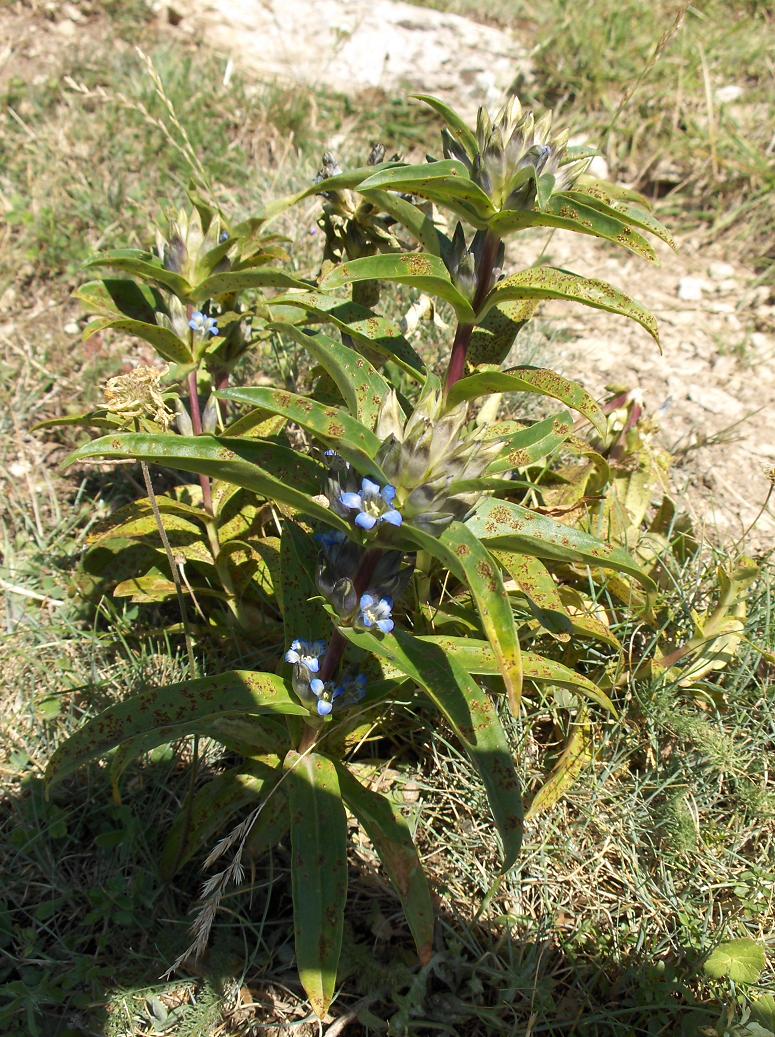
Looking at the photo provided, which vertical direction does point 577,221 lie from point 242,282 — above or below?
above

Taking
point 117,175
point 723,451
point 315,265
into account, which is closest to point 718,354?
point 723,451

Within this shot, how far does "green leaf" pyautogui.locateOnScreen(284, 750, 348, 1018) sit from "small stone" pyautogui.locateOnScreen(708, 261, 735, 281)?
3.66m

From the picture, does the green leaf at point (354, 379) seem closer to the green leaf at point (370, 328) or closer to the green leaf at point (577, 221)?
the green leaf at point (370, 328)

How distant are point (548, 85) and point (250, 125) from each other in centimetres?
186

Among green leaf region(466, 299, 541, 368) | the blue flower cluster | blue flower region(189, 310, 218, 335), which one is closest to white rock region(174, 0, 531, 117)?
green leaf region(466, 299, 541, 368)

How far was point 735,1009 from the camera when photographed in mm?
2010

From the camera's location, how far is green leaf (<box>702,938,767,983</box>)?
1.99m

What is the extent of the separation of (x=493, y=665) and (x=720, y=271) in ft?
11.3

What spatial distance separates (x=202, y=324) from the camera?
2.31 metres

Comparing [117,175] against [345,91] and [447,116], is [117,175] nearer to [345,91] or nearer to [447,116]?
[345,91]

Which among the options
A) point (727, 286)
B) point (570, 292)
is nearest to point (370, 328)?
point (570, 292)

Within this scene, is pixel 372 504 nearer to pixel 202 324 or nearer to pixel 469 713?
pixel 469 713

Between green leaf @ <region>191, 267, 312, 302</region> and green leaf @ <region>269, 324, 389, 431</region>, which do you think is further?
green leaf @ <region>191, 267, 312, 302</region>

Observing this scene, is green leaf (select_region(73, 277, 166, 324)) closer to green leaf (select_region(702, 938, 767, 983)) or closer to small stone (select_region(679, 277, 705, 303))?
green leaf (select_region(702, 938, 767, 983))
